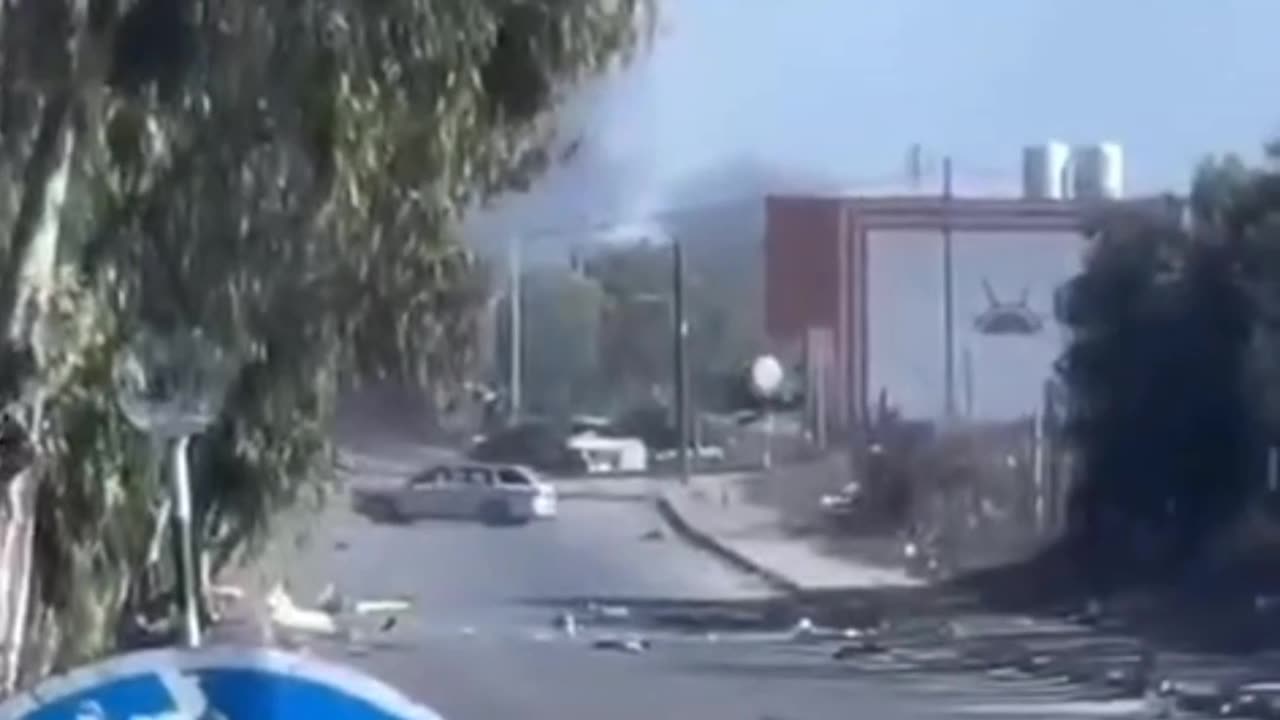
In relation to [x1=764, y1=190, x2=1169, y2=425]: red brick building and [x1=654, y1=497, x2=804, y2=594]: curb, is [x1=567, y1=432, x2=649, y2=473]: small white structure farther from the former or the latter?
[x1=764, y1=190, x2=1169, y2=425]: red brick building

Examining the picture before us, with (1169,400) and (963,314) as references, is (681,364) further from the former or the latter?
(1169,400)

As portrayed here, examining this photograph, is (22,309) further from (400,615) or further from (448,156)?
(400,615)

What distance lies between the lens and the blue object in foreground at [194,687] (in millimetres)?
5234

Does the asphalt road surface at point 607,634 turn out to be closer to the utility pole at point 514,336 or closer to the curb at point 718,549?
the curb at point 718,549

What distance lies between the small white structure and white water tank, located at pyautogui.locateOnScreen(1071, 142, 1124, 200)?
8.15 ft

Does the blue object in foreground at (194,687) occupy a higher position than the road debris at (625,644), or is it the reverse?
the blue object in foreground at (194,687)

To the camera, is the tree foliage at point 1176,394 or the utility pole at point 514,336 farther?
the tree foliage at point 1176,394

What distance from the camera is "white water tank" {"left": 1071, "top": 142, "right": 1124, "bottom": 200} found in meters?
20.0

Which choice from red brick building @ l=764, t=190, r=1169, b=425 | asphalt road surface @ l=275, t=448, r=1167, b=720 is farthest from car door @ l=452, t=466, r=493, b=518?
red brick building @ l=764, t=190, r=1169, b=425

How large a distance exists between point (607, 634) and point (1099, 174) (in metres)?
4.38

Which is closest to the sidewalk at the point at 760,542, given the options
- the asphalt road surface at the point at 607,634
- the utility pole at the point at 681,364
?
the asphalt road surface at the point at 607,634

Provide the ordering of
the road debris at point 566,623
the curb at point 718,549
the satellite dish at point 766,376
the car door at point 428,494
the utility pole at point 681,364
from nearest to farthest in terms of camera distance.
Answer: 1. the utility pole at point 681,364
2. the satellite dish at point 766,376
3. the car door at point 428,494
4. the curb at point 718,549
5. the road debris at point 566,623

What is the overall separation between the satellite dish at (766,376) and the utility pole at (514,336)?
1085 mm

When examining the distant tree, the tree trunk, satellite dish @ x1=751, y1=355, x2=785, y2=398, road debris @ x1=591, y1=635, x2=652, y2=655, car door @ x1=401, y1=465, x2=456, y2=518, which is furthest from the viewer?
road debris @ x1=591, y1=635, x2=652, y2=655
